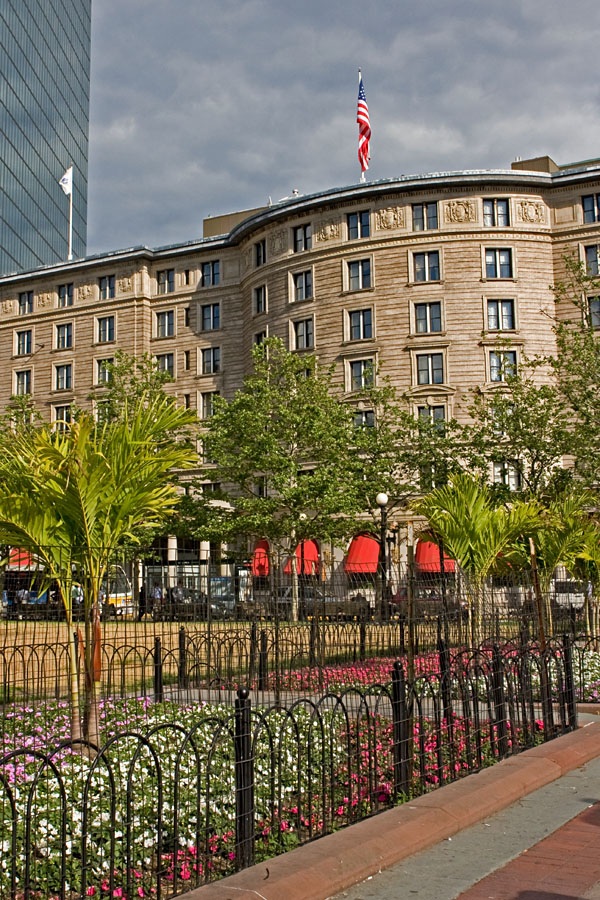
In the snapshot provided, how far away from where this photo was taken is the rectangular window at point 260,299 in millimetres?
55906

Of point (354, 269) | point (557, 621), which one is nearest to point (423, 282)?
point (354, 269)

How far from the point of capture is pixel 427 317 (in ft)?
169

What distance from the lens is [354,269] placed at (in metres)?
52.7

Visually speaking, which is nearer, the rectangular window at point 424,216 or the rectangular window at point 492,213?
the rectangular window at point 492,213

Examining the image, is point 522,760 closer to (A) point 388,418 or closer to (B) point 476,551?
(B) point 476,551

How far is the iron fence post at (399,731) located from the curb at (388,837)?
0.77ft

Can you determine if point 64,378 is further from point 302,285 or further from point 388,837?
point 388,837

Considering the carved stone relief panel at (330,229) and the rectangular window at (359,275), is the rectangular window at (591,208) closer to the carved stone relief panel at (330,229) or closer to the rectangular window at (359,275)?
the rectangular window at (359,275)

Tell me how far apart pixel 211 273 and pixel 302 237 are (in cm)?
848

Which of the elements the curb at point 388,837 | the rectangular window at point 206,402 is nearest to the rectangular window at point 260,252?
the rectangular window at point 206,402

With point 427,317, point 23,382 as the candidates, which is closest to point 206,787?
point 427,317

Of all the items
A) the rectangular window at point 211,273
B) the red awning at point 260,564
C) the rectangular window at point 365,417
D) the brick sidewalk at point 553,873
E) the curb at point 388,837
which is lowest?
the brick sidewalk at point 553,873

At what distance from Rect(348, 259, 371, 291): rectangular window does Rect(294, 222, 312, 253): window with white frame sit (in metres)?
3.10

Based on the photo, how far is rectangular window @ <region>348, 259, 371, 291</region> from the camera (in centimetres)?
5234
